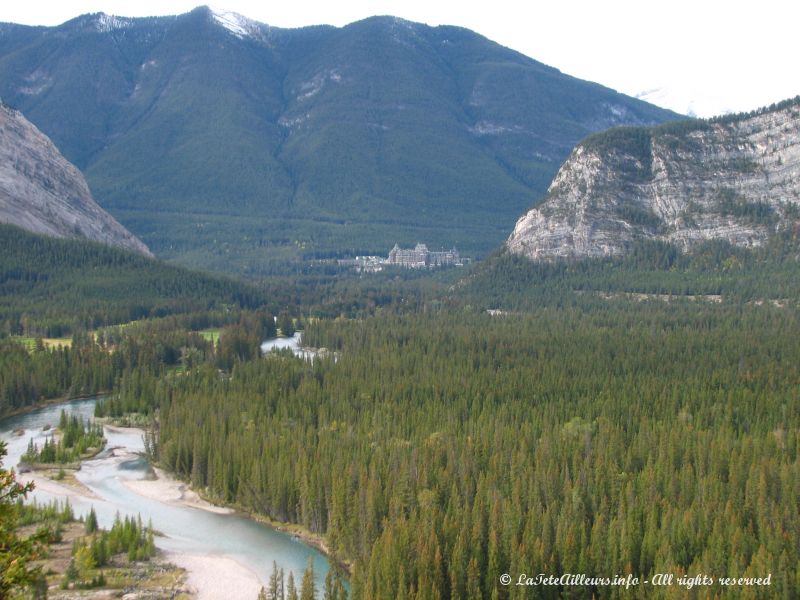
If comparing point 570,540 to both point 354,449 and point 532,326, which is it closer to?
point 354,449

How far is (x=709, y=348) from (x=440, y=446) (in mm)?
51768

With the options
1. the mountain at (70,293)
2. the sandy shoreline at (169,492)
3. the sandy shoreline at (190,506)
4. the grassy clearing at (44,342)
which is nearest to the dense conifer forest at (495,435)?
the sandy shoreline at (169,492)

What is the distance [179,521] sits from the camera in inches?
2918

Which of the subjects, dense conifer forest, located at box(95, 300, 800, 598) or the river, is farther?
the river

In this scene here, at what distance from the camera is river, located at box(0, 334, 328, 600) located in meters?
64.5

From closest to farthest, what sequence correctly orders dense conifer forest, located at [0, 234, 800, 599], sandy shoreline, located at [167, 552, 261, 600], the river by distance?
dense conifer forest, located at [0, 234, 800, 599], sandy shoreline, located at [167, 552, 261, 600], the river

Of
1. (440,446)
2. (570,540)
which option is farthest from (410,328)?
(570,540)

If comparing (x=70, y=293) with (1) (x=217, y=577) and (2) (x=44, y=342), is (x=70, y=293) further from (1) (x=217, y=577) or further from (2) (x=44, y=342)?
(1) (x=217, y=577)

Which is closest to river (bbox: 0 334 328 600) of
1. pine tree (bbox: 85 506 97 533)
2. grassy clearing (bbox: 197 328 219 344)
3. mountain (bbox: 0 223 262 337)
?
pine tree (bbox: 85 506 97 533)

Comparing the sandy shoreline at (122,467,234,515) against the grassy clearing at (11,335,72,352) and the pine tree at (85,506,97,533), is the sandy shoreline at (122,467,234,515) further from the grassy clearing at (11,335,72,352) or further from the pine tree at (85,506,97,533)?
the grassy clearing at (11,335,72,352)

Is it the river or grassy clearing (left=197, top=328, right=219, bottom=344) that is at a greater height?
grassy clearing (left=197, top=328, right=219, bottom=344)

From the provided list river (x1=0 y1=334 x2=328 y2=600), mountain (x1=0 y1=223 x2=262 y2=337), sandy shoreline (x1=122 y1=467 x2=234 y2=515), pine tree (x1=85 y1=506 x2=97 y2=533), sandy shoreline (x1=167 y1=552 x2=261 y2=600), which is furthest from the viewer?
mountain (x1=0 y1=223 x2=262 y2=337)

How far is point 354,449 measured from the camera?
254 feet

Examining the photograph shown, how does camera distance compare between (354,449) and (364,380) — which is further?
(364,380)
